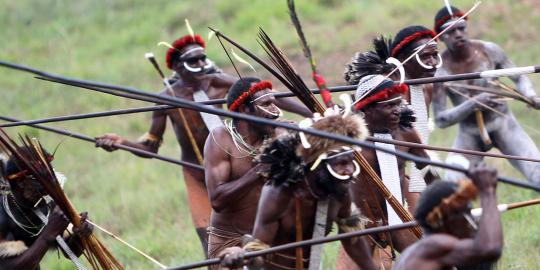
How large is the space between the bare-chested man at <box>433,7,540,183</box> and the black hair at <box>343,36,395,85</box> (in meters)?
1.26

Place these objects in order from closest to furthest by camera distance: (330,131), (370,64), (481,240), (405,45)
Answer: (481,240)
(330,131)
(370,64)
(405,45)

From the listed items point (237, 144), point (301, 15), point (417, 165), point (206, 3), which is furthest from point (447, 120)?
point (206, 3)

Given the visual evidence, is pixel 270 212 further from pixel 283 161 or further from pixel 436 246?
pixel 436 246

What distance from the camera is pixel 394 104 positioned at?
881 centimetres

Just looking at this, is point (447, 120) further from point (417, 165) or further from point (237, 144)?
point (237, 144)

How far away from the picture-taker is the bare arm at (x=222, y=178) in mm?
8688

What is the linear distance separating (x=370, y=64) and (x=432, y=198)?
3.51 metres

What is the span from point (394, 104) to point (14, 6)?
1718 cm

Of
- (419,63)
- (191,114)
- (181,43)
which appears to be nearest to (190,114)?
(191,114)

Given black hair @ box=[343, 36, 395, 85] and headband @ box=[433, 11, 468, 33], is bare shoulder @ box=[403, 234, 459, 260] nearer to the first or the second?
black hair @ box=[343, 36, 395, 85]

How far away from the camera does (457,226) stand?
6.59 meters

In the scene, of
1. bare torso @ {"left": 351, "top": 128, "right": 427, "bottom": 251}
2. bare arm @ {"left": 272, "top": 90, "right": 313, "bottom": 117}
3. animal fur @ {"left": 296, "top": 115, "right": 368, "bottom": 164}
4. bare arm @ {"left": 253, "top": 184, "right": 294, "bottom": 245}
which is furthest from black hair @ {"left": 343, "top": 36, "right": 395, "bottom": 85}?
bare arm @ {"left": 253, "top": 184, "right": 294, "bottom": 245}

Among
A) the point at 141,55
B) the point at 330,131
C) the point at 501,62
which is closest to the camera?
the point at 330,131

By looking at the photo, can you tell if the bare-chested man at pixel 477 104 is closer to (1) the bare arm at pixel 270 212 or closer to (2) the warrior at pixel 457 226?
(1) the bare arm at pixel 270 212
